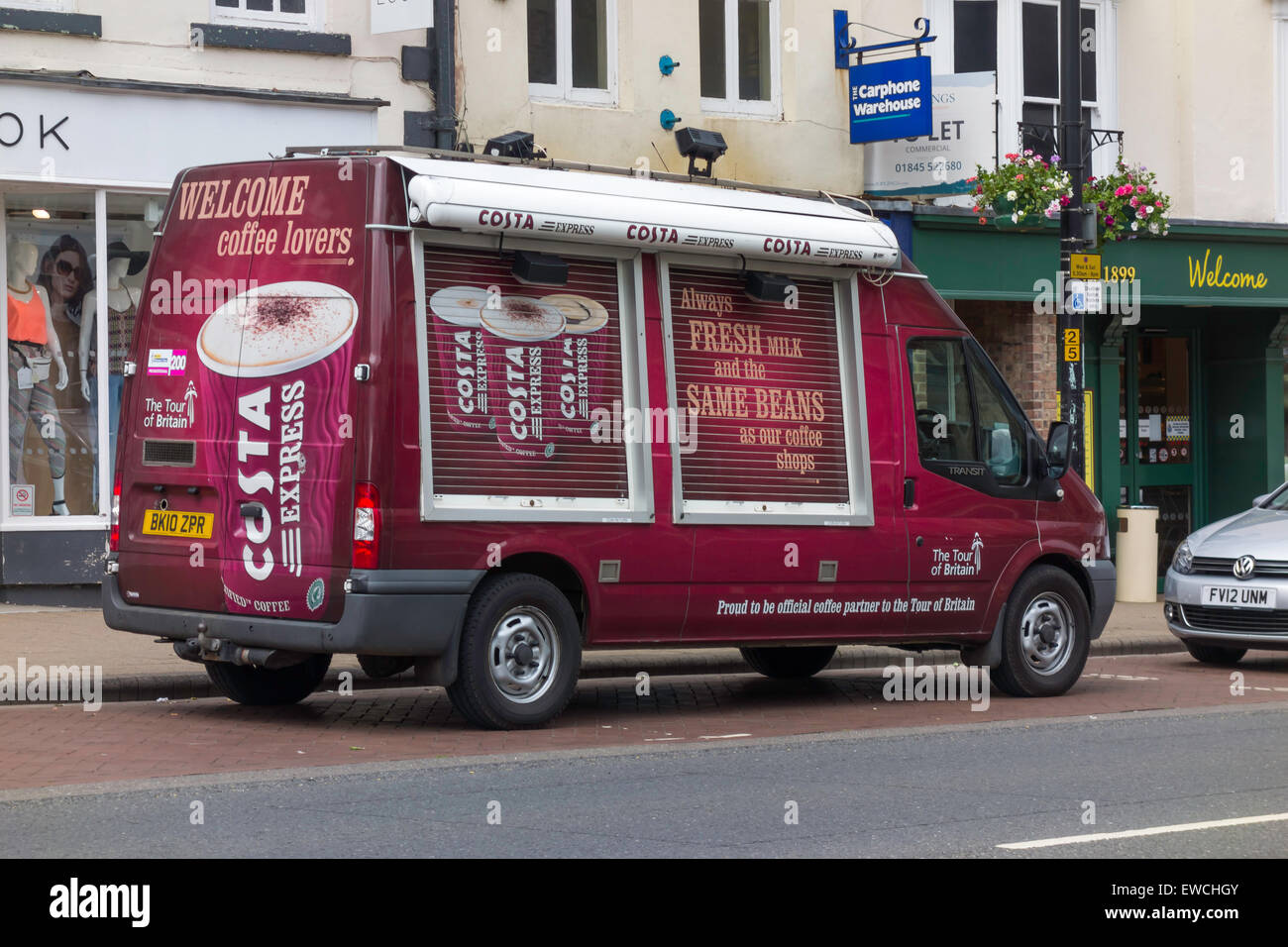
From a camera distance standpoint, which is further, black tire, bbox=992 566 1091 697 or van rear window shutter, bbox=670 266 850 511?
black tire, bbox=992 566 1091 697

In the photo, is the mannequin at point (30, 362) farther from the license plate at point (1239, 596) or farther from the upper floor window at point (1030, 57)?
the upper floor window at point (1030, 57)

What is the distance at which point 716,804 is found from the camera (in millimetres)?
7625

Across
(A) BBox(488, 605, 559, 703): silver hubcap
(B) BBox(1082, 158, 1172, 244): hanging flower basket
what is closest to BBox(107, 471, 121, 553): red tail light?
(A) BBox(488, 605, 559, 703): silver hubcap

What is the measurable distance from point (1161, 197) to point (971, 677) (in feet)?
28.0

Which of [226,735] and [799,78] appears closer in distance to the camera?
[226,735]

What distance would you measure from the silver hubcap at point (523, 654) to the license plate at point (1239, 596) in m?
6.14

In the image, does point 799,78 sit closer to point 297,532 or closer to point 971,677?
point 971,677

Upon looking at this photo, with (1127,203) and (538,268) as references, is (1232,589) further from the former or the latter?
(1127,203)

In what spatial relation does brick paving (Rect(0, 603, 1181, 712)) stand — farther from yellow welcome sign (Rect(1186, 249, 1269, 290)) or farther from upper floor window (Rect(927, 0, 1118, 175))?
upper floor window (Rect(927, 0, 1118, 175))

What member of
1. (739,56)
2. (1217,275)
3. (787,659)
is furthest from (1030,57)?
(787,659)

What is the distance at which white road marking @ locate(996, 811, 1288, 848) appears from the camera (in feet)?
22.2

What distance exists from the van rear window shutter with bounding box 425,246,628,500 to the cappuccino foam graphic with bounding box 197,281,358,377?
49 cm
